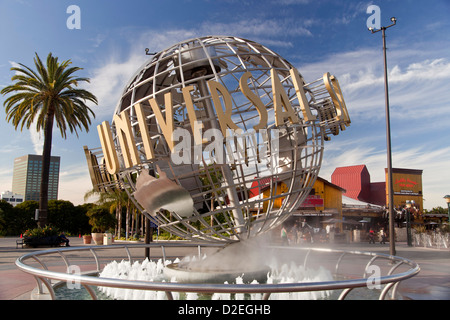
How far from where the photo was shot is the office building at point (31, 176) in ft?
531

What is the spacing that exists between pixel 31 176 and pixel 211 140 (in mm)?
184806

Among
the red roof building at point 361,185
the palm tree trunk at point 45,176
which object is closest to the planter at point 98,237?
the palm tree trunk at point 45,176

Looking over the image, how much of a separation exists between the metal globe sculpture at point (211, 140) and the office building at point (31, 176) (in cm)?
16884

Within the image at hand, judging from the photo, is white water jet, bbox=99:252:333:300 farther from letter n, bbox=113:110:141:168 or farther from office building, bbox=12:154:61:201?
office building, bbox=12:154:61:201

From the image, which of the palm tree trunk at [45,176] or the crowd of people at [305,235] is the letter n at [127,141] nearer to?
the crowd of people at [305,235]

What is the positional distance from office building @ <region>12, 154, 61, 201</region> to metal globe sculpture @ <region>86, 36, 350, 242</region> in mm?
168837

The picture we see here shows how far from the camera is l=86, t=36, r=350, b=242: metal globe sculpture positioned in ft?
17.1

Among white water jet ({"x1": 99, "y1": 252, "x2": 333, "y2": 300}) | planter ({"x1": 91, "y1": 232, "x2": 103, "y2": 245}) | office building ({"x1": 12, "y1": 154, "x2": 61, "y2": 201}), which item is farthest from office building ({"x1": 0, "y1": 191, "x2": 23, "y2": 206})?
white water jet ({"x1": 99, "y1": 252, "x2": 333, "y2": 300})

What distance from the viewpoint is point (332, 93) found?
6.30m

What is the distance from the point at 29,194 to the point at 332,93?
177554 mm

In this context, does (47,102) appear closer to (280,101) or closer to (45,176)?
(45,176)

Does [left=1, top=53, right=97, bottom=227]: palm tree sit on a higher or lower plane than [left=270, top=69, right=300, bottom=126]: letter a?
higher
